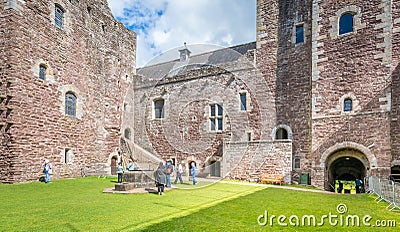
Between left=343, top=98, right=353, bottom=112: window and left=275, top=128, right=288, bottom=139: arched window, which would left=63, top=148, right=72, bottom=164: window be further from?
left=343, top=98, right=353, bottom=112: window

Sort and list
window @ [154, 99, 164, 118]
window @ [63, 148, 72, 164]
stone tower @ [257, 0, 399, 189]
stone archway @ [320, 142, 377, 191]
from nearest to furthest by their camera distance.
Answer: stone tower @ [257, 0, 399, 189], stone archway @ [320, 142, 377, 191], window @ [63, 148, 72, 164], window @ [154, 99, 164, 118]

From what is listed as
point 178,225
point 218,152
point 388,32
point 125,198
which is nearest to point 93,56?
point 218,152

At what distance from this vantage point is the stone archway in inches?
495

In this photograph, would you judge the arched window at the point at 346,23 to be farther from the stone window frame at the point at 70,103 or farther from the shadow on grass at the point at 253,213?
the stone window frame at the point at 70,103

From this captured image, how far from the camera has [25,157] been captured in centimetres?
1253

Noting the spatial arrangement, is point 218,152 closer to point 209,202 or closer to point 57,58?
point 209,202

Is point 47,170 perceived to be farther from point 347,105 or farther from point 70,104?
point 347,105

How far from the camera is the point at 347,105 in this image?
13375 mm

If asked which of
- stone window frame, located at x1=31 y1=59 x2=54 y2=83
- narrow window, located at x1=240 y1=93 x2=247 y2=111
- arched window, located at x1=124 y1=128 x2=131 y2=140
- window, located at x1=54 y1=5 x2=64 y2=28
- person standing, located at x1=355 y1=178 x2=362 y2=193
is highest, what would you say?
window, located at x1=54 y1=5 x2=64 y2=28

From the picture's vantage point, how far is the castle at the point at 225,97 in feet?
40.6

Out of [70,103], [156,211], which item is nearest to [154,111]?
[70,103]

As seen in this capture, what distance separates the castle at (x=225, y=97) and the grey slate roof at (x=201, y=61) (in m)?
0.25

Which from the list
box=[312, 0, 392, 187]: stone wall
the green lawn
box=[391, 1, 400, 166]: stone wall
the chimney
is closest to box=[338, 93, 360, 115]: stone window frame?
box=[312, 0, 392, 187]: stone wall

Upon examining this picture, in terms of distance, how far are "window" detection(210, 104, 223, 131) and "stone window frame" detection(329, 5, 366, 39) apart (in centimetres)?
782
